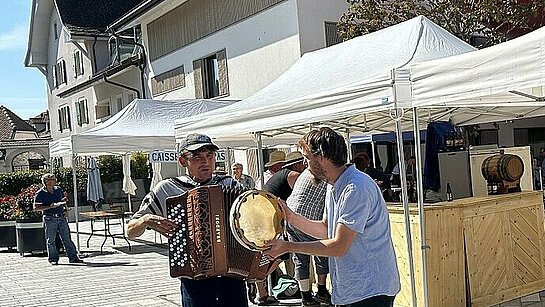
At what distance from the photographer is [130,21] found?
23438mm

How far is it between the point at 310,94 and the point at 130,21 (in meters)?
18.5

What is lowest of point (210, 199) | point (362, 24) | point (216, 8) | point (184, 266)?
point (184, 266)

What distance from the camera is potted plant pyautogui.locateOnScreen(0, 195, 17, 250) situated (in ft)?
47.2

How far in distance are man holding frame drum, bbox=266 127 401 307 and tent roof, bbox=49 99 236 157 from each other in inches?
367

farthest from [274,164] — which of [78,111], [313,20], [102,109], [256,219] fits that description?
[78,111]

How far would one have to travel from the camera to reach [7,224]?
1445 centimetres

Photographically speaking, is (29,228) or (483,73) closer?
(483,73)

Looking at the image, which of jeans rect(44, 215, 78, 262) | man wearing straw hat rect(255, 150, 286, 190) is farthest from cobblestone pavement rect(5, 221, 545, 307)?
man wearing straw hat rect(255, 150, 286, 190)

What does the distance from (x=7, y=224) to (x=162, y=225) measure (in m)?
12.2

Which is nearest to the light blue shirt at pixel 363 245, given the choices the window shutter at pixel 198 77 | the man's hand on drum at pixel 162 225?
the man's hand on drum at pixel 162 225

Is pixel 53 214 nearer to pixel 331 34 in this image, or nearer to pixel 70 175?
pixel 331 34

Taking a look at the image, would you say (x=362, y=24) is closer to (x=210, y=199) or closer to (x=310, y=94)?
(x=310, y=94)

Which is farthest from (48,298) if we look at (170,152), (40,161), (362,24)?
(40,161)

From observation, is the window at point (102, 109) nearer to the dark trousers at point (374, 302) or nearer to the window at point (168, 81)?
the window at point (168, 81)
